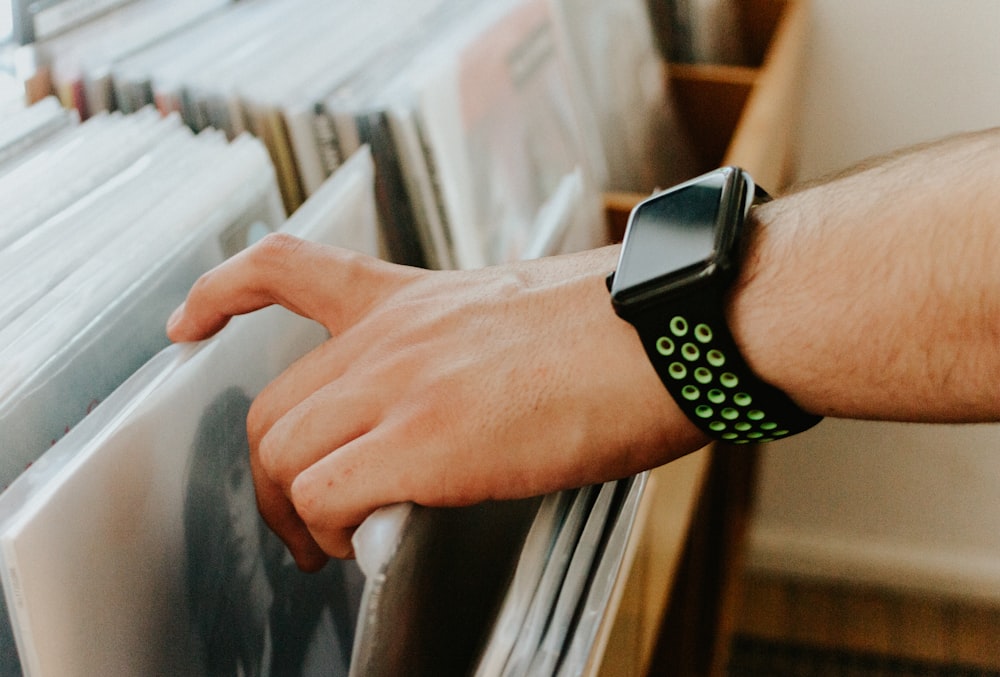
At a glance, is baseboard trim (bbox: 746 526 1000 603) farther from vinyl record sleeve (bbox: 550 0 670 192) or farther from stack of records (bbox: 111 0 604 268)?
stack of records (bbox: 111 0 604 268)

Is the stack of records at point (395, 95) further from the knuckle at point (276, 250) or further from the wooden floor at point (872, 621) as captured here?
the wooden floor at point (872, 621)

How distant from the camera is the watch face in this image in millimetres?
546

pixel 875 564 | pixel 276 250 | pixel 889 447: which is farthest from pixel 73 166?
pixel 875 564

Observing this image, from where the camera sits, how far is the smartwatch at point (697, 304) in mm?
545

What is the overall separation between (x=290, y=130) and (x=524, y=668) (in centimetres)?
51

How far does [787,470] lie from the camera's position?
2.18 meters

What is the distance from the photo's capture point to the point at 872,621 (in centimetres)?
207


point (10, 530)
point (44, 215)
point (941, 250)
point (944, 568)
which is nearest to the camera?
point (10, 530)

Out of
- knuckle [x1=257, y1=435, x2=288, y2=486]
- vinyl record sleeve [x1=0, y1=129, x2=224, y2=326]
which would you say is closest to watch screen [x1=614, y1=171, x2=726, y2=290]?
knuckle [x1=257, y1=435, x2=288, y2=486]

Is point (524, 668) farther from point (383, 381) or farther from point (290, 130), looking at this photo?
point (290, 130)

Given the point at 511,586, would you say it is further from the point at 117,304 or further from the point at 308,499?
the point at 117,304

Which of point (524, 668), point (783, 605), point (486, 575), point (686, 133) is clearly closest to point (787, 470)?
point (783, 605)

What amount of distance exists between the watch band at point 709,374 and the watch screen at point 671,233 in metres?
0.03

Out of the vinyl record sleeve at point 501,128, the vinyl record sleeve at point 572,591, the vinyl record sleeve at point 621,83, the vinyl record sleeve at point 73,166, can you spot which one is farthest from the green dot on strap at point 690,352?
the vinyl record sleeve at point 621,83
